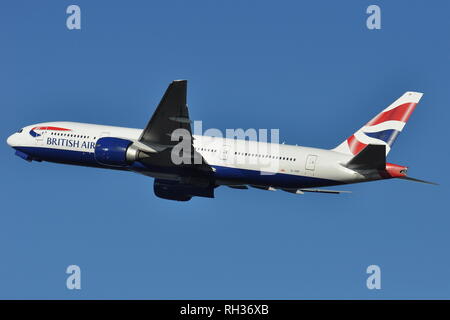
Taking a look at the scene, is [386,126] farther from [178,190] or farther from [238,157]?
[178,190]

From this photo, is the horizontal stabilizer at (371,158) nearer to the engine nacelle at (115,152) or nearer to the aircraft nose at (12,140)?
the engine nacelle at (115,152)

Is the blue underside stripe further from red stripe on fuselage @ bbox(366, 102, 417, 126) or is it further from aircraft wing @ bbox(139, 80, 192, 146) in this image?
red stripe on fuselage @ bbox(366, 102, 417, 126)

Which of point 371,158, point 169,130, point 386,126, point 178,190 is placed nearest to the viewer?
point 371,158

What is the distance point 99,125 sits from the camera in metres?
52.7

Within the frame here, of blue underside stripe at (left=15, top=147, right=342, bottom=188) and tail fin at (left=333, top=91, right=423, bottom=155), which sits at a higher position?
tail fin at (left=333, top=91, right=423, bottom=155)

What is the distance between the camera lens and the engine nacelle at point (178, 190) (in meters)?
52.0

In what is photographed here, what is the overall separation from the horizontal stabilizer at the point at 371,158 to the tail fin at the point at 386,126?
3547mm

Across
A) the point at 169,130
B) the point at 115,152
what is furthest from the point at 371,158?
the point at 115,152

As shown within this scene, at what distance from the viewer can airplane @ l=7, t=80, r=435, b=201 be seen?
4478 cm

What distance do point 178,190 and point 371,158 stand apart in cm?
1596

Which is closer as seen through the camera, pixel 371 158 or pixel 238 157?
pixel 371 158

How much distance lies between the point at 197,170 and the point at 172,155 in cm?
216

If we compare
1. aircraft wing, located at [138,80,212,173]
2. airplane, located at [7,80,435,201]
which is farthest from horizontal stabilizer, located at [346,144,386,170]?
aircraft wing, located at [138,80,212,173]

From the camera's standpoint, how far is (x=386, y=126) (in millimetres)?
47844
